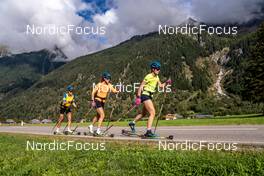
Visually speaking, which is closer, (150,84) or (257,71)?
(150,84)

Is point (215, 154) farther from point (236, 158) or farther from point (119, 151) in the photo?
point (119, 151)

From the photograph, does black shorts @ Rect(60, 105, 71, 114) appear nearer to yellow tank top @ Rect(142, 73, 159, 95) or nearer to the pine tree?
yellow tank top @ Rect(142, 73, 159, 95)

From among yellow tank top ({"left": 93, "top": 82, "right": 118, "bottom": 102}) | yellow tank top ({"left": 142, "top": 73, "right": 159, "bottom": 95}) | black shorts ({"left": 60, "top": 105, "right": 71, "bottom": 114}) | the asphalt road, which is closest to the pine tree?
the asphalt road

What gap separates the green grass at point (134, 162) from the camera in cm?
716

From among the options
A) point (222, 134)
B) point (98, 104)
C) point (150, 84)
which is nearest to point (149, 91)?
point (150, 84)

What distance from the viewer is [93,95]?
50.3 ft

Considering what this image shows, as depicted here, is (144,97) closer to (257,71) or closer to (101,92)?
(101,92)

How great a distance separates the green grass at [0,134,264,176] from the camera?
7.16 m

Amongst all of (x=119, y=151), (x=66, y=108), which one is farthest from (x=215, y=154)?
(x=66, y=108)

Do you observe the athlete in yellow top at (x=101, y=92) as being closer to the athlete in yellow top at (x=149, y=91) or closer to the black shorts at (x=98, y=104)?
the black shorts at (x=98, y=104)

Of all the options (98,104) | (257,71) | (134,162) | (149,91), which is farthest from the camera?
(257,71)

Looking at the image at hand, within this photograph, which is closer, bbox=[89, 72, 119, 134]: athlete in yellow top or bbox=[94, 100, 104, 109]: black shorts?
bbox=[89, 72, 119, 134]: athlete in yellow top

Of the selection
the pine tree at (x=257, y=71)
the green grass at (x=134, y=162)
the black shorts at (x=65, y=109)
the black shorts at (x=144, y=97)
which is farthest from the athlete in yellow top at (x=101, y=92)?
the pine tree at (x=257, y=71)

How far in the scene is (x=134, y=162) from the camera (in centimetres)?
841
